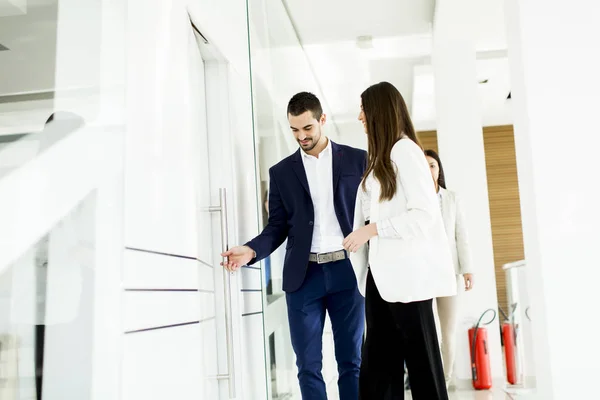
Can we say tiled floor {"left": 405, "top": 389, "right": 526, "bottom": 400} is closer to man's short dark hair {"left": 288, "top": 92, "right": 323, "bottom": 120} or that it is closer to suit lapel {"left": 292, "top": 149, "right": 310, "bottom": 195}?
suit lapel {"left": 292, "top": 149, "right": 310, "bottom": 195}

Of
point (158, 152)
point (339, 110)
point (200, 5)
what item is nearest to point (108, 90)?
point (158, 152)

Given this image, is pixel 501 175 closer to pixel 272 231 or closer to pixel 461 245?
pixel 461 245

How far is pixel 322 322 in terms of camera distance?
8.96ft

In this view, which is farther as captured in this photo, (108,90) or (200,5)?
(200,5)

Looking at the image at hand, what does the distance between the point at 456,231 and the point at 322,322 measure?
168cm

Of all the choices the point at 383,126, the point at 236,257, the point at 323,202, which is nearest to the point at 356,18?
the point at 323,202

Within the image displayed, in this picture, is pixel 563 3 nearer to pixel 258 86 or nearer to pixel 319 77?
pixel 258 86

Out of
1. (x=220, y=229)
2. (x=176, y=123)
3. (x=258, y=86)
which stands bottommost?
(x=220, y=229)

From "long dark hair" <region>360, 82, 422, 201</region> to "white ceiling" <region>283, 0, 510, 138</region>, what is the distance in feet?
9.13

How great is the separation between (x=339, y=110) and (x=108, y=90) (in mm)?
7404

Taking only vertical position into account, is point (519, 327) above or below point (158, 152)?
below

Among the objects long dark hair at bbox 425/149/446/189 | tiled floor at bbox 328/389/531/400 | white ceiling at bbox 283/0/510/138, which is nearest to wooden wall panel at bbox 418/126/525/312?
white ceiling at bbox 283/0/510/138

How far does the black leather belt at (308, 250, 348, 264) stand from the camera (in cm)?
266

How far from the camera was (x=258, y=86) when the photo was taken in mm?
3102
